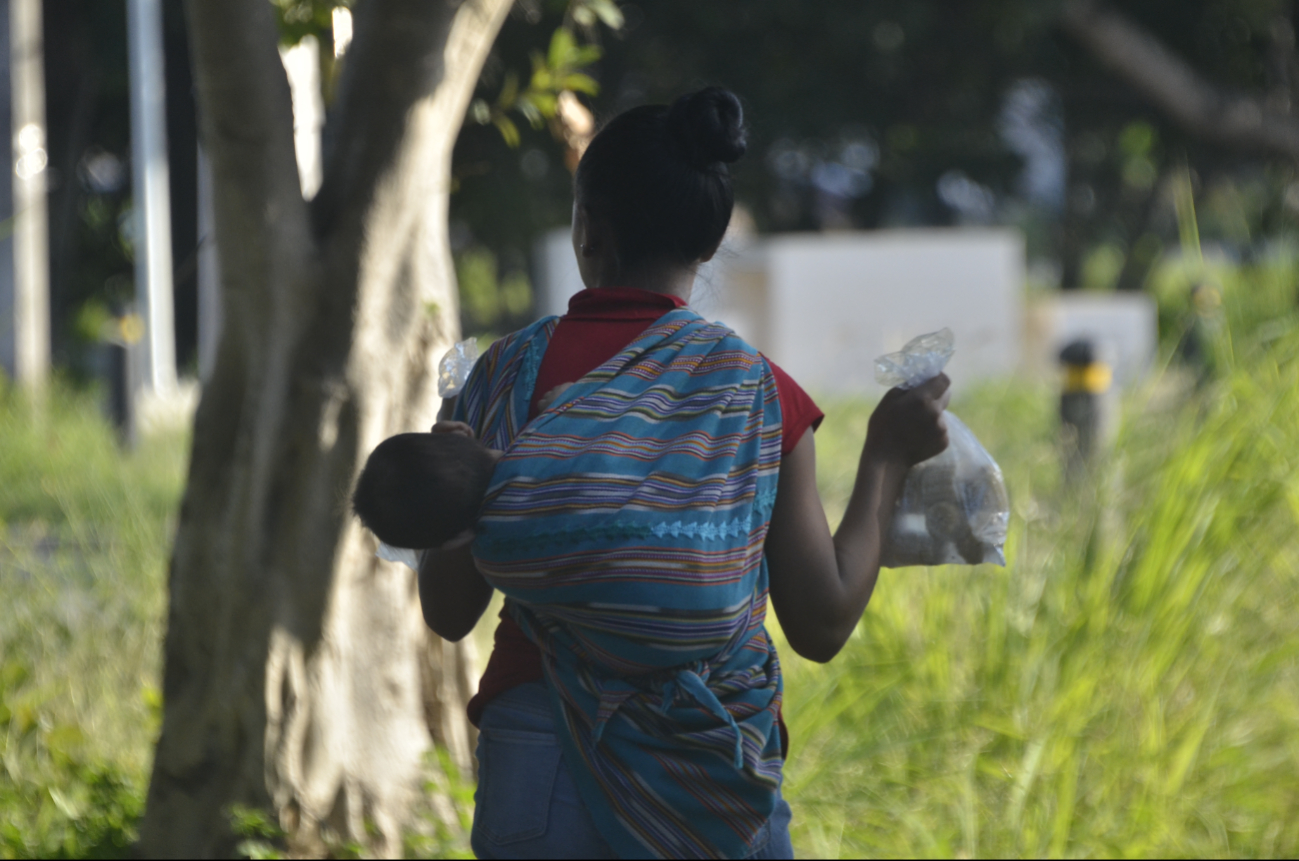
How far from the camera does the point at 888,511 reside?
1750 millimetres

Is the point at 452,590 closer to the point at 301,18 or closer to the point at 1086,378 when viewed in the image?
the point at 301,18

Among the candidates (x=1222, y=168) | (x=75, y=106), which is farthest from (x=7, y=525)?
(x=1222, y=168)

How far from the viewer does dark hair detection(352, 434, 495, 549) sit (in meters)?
1.45

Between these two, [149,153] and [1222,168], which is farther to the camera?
[1222,168]

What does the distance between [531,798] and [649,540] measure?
1.28 feet

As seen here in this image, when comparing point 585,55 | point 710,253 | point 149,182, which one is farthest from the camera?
point 149,182

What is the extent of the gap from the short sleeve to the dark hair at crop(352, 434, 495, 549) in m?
0.37

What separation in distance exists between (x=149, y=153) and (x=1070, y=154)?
51.9ft

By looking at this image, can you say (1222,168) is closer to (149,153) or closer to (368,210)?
(149,153)

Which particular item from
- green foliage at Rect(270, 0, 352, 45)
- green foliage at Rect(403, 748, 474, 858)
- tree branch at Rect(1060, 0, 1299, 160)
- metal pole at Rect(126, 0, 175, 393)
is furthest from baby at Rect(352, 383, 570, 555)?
tree branch at Rect(1060, 0, 1299, 160)

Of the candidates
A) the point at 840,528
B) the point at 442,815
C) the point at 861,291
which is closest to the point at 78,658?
the point at 442,815

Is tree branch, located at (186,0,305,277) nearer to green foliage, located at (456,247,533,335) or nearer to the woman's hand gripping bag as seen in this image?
the woman's hand gripping bag

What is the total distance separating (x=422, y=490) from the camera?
1449mm

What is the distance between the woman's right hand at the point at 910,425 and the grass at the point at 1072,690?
1652mm
